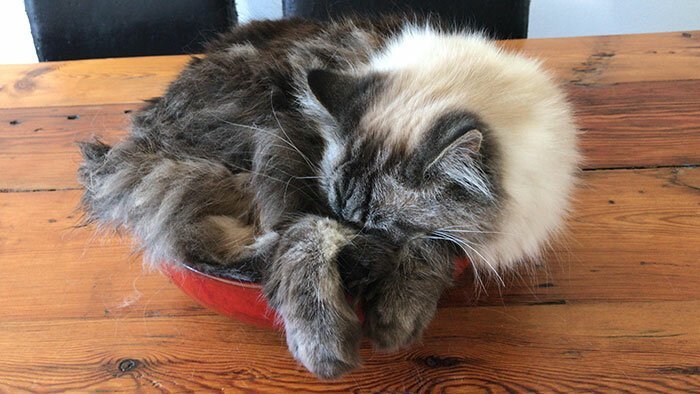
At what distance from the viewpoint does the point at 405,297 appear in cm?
75

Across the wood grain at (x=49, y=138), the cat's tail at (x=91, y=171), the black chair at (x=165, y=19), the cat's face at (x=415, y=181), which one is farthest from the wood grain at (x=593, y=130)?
the cat's face at (x=415, y=181)

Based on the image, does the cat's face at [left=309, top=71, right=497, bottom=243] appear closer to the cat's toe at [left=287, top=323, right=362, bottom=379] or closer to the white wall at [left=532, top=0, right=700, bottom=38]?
the cat's toe at [left=287, top=323, right=362, bottom=379]

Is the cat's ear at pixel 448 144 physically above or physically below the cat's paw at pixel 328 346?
above

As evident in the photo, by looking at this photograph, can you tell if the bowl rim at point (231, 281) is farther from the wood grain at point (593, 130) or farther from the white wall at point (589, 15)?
the white wall at point (589, 15)

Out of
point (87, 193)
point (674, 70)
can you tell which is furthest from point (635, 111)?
point (87, 193)

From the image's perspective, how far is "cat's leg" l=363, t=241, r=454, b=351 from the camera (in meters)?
0.75

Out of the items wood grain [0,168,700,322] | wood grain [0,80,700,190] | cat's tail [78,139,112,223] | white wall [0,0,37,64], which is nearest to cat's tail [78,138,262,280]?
cat's tail [78,139,112,223]

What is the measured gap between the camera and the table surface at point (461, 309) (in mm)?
866

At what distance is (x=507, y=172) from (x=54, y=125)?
3.90 feet

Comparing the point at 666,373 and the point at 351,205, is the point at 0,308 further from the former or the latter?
the point at 666,373

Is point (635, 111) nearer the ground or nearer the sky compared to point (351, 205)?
nearer the ground

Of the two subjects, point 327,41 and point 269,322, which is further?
point 327,41

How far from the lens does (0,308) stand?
39.5 inches

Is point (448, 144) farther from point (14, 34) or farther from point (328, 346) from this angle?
point (14, 34)
